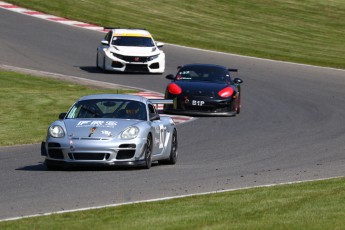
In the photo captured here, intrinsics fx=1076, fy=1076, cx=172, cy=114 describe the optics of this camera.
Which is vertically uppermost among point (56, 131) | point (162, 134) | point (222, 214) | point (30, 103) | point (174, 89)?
point (222, 214)

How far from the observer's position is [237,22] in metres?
47.4

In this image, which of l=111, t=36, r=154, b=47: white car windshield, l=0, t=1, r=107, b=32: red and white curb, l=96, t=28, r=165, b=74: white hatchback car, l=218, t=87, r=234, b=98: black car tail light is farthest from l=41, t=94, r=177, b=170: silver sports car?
l=0, t=1, r=107, b=32: red and white curb

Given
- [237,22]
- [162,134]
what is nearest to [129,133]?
[162,134]

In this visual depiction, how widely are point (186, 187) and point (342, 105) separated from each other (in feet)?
53.1

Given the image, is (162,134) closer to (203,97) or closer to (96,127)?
(96,127)

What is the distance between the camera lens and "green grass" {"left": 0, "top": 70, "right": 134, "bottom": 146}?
20.7 metres

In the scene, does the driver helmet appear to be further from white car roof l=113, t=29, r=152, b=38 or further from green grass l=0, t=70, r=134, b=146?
white car roof l=113, t=29, r=152, b=38

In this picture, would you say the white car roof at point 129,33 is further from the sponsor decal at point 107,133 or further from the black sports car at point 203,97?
the sponsor decal at point 107,133

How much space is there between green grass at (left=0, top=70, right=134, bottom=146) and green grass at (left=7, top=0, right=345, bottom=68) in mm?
11947

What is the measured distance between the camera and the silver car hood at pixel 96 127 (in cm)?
1491

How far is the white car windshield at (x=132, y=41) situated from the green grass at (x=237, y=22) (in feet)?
22.7

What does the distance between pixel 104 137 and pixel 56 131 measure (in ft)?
2.31

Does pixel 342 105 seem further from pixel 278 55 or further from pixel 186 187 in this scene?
pixel 186 187

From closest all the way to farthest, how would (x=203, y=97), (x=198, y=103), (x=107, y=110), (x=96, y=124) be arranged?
(x=96, y=124), (x=107, y=110), (x=198, y=103), (x=203, y=97)
